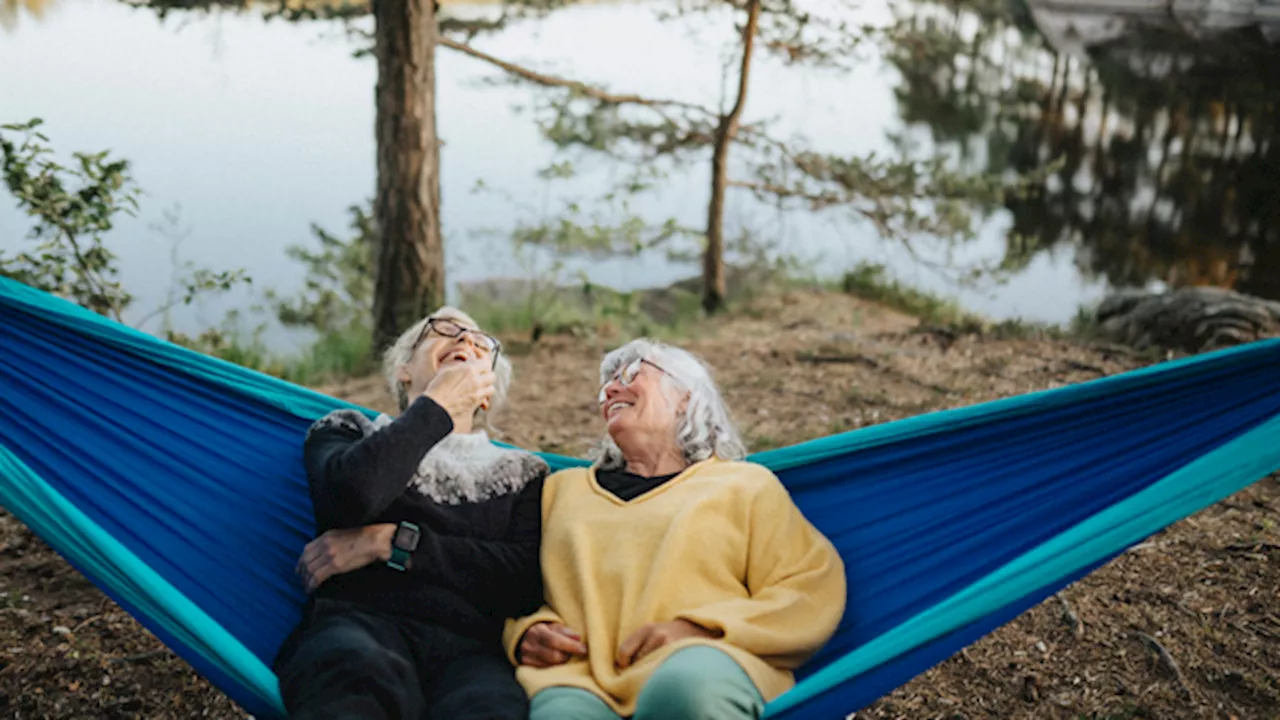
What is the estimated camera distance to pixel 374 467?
1594 millimetres

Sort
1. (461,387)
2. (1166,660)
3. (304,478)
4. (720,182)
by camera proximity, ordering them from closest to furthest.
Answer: (461,387), (304,478), (1166,660), (720,182)

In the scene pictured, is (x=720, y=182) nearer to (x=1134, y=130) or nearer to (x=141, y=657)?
(x=141, y=657)

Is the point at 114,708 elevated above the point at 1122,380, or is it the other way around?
the point at 1122,380

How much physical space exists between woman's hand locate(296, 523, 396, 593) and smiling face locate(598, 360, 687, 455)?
424mm

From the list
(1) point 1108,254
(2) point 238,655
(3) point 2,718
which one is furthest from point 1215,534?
(1) point 1108,254

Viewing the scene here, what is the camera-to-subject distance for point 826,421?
3.88 m

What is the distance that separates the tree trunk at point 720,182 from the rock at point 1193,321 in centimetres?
218

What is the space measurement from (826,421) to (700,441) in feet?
6.86

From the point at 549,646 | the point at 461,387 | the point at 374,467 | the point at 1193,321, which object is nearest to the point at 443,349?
the point at 461,387

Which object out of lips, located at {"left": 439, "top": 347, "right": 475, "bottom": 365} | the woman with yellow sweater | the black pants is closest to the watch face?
the black pants

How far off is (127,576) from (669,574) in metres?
0.80

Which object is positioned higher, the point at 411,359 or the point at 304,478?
the point at 411,359

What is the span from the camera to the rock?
498 cm

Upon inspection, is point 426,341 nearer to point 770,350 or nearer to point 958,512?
point 958,512
